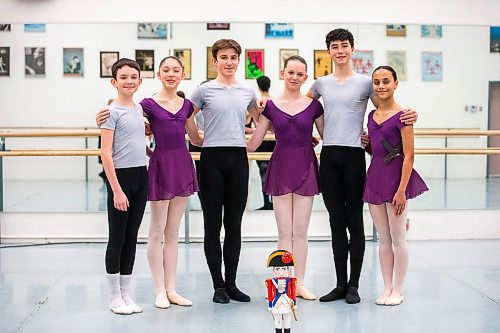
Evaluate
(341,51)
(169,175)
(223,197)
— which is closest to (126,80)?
(169,175)

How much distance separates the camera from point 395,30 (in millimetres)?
6312

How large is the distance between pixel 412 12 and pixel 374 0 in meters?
0.34

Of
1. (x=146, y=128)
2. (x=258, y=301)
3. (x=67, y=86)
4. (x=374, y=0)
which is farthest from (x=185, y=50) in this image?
(x=258, y=301)

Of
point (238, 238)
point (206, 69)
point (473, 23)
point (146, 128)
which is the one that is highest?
point (473, 23)

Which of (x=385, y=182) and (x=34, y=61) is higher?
(x=34, y=61)

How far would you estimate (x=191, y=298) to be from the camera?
4.20 meters

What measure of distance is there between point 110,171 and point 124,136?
0.66ft

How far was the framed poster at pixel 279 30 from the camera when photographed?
6238 millimetres

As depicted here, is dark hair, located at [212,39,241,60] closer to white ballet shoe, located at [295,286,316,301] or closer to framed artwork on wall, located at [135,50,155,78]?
white ballet shoe, located at [295,286,316,301]

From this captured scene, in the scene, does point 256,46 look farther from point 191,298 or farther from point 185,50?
point 191,298

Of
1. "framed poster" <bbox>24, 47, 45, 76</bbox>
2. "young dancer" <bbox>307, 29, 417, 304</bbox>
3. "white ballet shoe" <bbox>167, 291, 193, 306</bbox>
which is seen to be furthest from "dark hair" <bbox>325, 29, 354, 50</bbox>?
"framed poster" <bbox>24, 47, 45, 76</bbox>

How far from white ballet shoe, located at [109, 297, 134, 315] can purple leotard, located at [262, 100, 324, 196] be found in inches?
39.8

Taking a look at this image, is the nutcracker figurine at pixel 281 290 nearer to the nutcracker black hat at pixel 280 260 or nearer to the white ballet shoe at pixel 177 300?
the nutcracker black hat at pixel 280 260

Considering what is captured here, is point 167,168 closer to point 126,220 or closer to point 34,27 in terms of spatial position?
point 126,220
